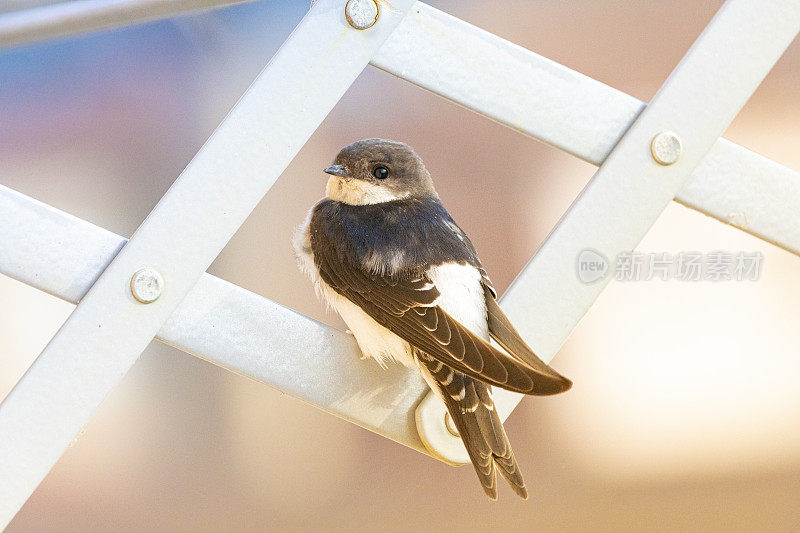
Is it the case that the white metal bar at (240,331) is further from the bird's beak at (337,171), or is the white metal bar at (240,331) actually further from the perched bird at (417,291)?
the bird's beak at (337,171)

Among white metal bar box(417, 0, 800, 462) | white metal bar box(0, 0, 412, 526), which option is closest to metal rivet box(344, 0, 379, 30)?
white metal bar box(0, 0, 412, 526)

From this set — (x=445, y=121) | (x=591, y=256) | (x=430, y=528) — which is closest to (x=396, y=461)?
(x=430, y=528)

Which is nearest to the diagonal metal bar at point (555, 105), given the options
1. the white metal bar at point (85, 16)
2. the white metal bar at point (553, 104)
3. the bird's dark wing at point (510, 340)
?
the white metal bar at point (553, 104)

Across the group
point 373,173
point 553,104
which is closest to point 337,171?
point 373,173

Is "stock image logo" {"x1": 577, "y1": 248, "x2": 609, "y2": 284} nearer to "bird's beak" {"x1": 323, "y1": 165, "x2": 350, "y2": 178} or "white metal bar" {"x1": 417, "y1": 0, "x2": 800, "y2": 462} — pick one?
"white metal bar" {"x1": 417, "y1": 0, "x2": 800, "y2": 462}

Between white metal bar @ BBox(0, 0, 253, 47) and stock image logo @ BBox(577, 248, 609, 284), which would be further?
white metal bar @ BBox(0, 0, 253, 47)

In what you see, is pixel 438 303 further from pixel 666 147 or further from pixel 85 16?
pixel 85 16
